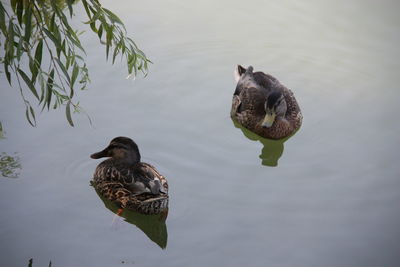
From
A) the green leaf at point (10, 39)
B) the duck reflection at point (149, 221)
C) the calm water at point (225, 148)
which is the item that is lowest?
the duck reflection at point (149, 221)

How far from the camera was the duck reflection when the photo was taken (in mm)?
5723

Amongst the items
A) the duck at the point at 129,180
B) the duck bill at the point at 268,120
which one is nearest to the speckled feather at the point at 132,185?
the duck at the point at 129,180

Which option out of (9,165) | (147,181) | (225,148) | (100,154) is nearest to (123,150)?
(100,154)

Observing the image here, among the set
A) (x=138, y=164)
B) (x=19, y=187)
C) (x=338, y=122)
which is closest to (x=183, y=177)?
(x=138, y=164)

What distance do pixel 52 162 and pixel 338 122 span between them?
3.15 meters

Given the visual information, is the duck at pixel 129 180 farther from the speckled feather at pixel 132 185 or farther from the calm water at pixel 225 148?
the calm water at pixel 225 148

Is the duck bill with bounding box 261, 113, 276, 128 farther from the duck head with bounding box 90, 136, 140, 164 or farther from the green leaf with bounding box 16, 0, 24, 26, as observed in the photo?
the green leaf with bounding box 16, 0, 24, 26

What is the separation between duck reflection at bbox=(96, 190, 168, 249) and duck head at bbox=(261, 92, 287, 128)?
1.93 metres

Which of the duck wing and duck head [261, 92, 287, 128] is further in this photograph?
duck head [261, 92, 287, 128]

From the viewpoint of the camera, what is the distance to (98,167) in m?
6.25

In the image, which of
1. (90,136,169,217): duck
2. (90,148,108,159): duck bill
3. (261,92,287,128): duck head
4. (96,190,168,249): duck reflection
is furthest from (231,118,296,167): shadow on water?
(90,148,108,159): duck bill

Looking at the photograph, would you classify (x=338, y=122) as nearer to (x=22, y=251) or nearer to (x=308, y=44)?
(x=308, y=44)

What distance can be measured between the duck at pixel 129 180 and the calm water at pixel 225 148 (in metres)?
0.13

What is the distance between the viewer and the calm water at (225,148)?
5629mm
